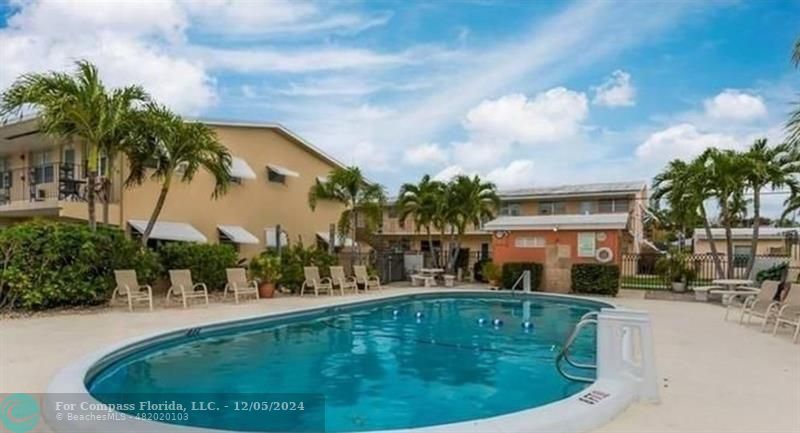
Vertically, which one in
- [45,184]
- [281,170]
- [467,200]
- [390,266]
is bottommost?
[390,266]

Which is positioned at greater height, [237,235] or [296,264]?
[237,235]

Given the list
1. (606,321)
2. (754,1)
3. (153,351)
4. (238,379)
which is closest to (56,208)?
(153,351)

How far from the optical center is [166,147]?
19.4 metres

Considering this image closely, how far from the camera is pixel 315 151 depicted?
3322 centimetres

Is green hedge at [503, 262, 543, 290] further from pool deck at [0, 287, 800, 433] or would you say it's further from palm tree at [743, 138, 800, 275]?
palm tree at [743, 138, 800, 275]

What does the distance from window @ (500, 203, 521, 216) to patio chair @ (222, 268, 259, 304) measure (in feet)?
89.4

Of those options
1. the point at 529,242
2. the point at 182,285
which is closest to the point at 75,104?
the point at 182,285

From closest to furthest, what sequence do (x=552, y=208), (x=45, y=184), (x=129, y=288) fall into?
(x=129, y=288) → (x=45, y=184) → (x=552, y=208)

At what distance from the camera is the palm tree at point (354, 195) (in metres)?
29.0

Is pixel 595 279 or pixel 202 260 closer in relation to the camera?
pixel 202 260

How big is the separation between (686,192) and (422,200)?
1269 cm

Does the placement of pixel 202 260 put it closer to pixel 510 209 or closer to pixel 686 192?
pixel 686 192

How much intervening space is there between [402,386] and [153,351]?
572cm

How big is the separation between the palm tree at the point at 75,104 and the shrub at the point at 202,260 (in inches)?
138
